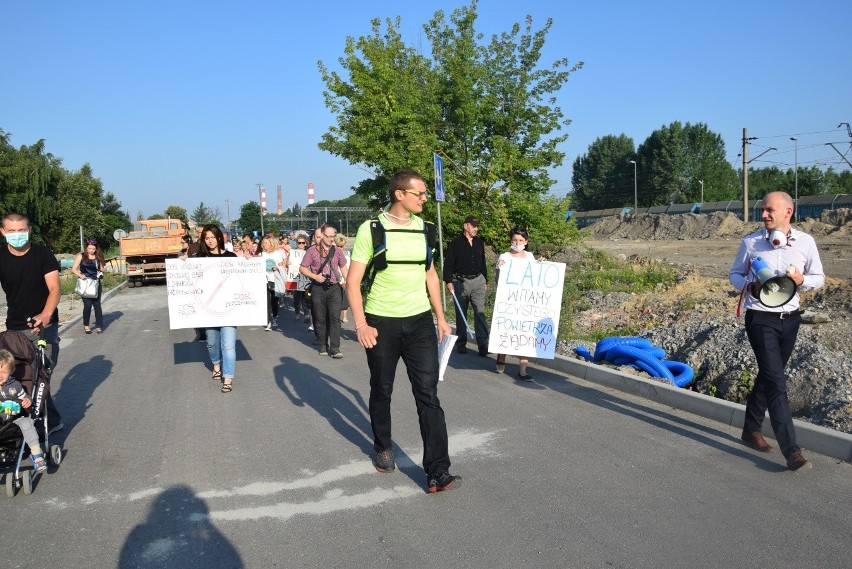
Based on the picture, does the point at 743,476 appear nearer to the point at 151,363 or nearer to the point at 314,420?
the point at 314,420

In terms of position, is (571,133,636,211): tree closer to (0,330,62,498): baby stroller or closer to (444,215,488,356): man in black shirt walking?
(444,215,488,356): man in black shirt walking

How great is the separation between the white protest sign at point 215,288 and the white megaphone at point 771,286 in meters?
5.94

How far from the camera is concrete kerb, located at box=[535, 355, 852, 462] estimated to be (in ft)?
18.7

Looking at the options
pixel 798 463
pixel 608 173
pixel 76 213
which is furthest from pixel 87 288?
pixel 608 173

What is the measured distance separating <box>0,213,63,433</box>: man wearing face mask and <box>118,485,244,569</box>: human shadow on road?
2049 millimetres

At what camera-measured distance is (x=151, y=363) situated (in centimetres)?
1125

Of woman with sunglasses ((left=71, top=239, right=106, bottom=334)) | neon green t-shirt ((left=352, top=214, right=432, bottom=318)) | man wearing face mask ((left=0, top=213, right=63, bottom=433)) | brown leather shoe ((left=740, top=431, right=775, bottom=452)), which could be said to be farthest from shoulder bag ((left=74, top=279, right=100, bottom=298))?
brown leather shoe ((left=740, top=431, right=775, bottom=452))

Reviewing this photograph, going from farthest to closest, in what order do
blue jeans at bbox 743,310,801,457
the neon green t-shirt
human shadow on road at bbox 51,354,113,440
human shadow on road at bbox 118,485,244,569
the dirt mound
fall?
the dirt mound < human shadow on road at bbox 51,354,113,440 < blue jeans at bbox 743,310,801,457 < the neon green t-shirt < human shadow on road at bbox 118,485,244,569

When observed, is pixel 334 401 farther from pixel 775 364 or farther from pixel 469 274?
pixel 775 364

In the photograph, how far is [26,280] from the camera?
6.39 metres

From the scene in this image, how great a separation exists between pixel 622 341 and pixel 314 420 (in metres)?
4.06

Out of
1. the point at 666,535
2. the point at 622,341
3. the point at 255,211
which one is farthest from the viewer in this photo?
the point at 255,211

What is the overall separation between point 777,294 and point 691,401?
1950 mm

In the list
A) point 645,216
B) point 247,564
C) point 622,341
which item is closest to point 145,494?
point 247,564
